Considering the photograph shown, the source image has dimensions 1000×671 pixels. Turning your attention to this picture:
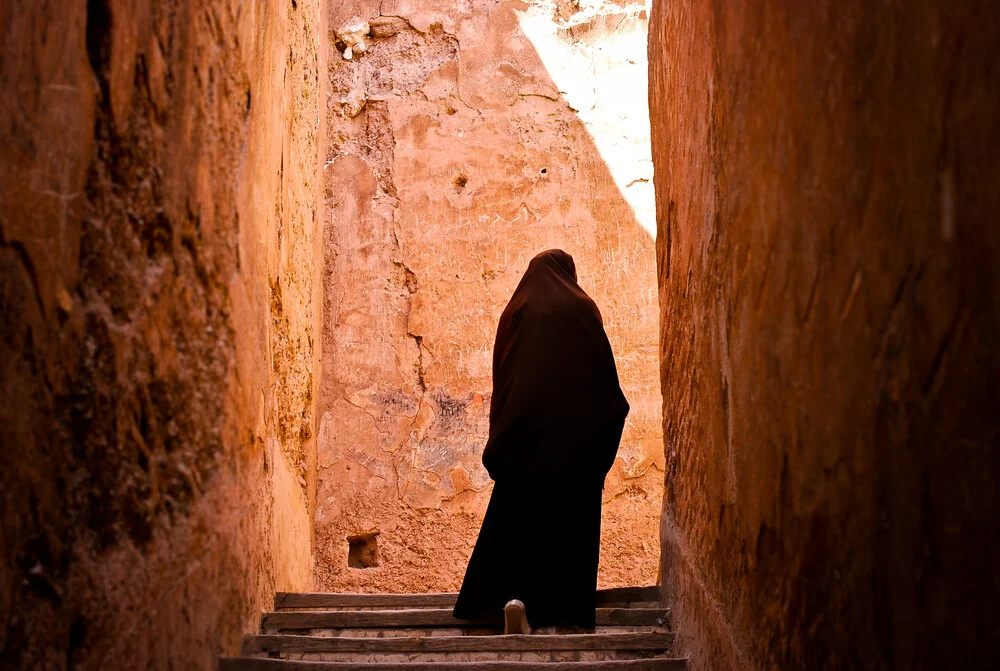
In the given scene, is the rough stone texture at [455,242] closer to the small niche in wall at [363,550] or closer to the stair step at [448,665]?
Answer: the small niche in wall at [363,550]

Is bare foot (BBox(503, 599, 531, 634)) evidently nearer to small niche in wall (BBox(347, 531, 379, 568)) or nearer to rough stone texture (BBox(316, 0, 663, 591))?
rough stone texture (BBox(316, 0, 663, 591))

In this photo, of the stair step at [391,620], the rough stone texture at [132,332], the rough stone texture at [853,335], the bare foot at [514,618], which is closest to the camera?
the rough stone texture at [853,335]

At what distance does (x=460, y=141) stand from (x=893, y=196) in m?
5.10

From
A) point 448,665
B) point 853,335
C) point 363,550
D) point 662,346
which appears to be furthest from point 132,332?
point 363,550

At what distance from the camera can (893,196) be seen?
3.94ft

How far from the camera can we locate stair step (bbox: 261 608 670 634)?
10.2ft

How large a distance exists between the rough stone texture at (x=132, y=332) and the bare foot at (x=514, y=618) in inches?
32.7

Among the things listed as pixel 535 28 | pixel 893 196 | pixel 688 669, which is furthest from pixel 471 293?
pixel 893 196

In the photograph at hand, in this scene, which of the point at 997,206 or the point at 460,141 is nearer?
the point at 997,206

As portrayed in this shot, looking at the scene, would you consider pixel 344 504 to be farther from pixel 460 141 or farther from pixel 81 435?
pixel 81 435

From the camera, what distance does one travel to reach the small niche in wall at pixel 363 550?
5730 mm

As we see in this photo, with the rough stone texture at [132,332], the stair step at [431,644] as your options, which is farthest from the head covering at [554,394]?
the rough stone texture at [132,332]

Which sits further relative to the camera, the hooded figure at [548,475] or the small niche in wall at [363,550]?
the small niche in wall at [363,550]

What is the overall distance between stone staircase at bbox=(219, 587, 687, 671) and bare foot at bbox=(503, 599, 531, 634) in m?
0.09
